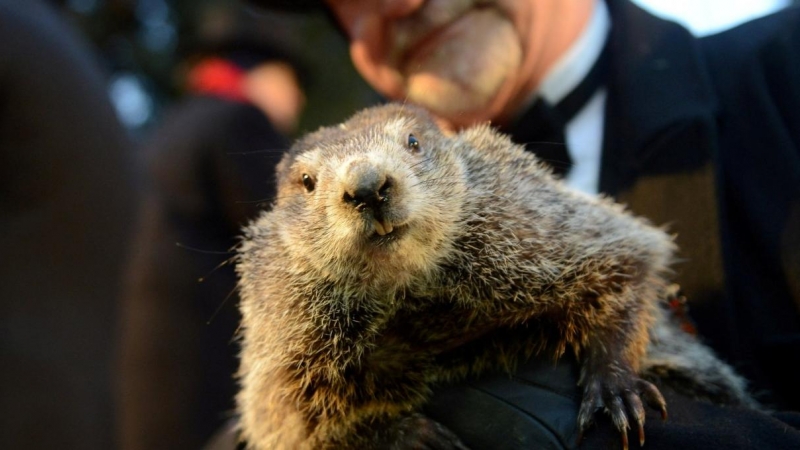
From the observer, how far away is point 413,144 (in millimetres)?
2371

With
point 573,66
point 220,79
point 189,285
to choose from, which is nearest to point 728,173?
point 573,66

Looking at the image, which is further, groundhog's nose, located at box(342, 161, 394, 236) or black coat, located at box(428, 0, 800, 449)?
black coat, located at box(428, 0, 800, 449)

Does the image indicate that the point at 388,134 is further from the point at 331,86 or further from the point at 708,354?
the point at 331,86

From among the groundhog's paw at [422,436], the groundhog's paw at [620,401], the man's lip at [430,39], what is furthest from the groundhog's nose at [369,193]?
the man's lip at [430,39]

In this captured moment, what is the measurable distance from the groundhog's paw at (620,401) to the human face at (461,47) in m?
1.21

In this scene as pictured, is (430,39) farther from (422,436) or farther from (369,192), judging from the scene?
(422,436)

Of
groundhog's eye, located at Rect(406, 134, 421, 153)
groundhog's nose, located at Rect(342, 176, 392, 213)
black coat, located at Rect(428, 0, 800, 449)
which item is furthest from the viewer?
black coat, located at Rect(428, 0, 800, 449)

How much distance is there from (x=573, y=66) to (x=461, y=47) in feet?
2.05

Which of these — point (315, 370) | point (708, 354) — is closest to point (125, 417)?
point (315, 370)

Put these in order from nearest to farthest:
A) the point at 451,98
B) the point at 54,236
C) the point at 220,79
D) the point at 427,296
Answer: the point at 427,296 → the point at 451,98 → the point at 54,236 → the point at 220,79

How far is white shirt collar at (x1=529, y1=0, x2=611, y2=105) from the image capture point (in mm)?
3125

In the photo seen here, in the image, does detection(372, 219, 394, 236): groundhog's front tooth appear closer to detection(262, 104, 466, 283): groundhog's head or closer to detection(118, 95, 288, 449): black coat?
detection(262, 104, 466, 283): groundhog's head

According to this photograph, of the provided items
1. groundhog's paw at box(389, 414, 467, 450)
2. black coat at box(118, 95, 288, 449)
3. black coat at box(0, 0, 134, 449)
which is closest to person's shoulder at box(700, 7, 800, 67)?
groundhog's paw at box(389, 414, 467, 450)

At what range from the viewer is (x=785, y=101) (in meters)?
2.80
